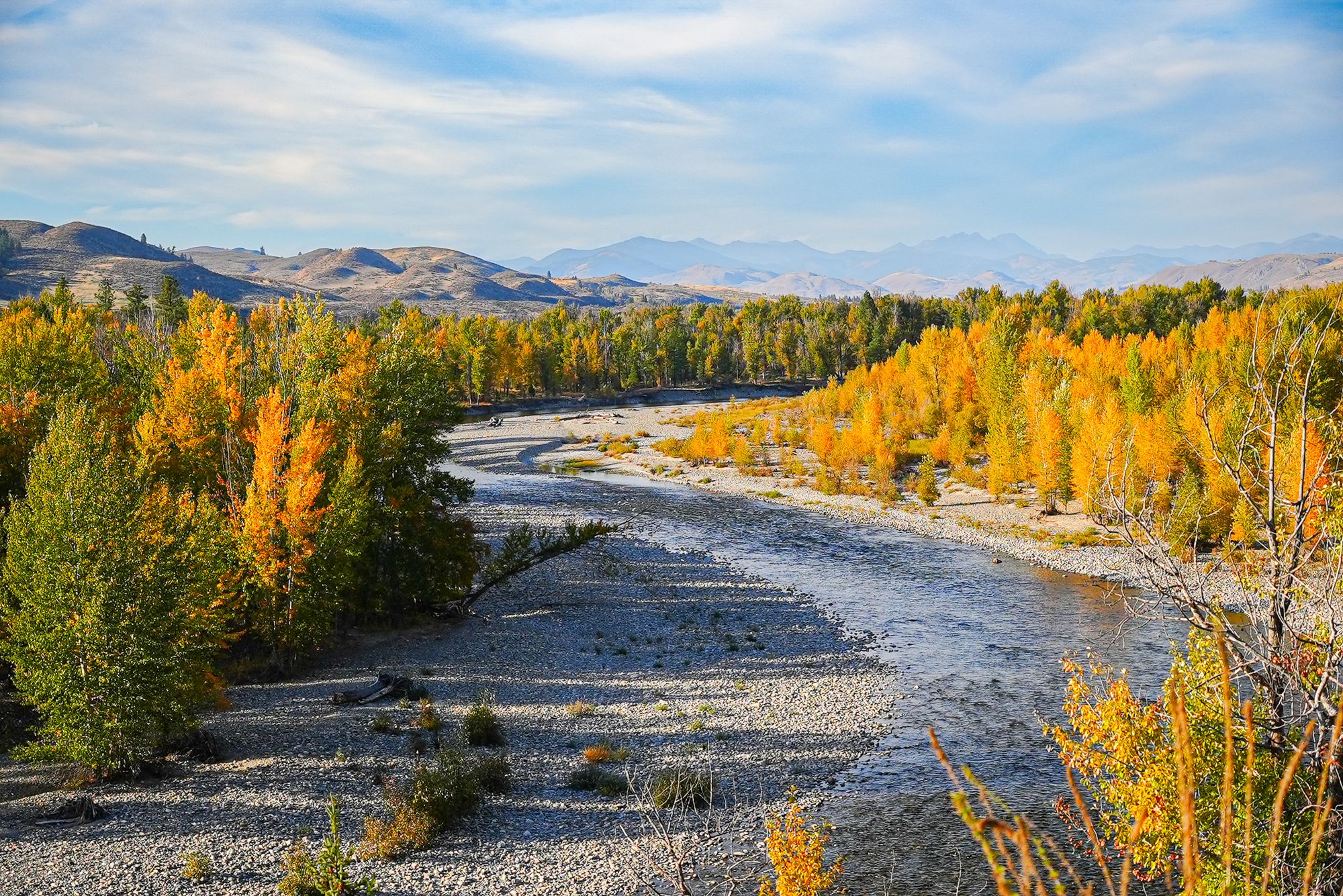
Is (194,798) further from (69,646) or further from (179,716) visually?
(69,646)

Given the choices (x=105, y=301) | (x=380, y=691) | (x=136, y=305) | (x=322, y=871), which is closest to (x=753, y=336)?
(x=136, y=305)

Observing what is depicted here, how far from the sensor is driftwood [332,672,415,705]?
28.4 metres

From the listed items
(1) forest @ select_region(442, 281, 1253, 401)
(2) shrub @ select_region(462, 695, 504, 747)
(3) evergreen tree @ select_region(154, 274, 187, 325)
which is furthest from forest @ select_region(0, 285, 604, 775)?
(1) forest @ select_region(442, 281, 1253, 401)

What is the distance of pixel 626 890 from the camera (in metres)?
18.9

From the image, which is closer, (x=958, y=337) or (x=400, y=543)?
(x=400, y=543)

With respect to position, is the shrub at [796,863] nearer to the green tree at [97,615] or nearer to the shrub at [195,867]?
the shrub at [195,867]

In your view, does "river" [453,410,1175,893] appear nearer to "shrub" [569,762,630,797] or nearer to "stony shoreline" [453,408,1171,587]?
"stony shoreline" [453,408,1171,587]

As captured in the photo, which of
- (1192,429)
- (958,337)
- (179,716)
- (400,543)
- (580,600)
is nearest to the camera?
(179,716)

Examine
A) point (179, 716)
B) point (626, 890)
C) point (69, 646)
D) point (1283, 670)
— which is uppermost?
point (1283, 670)

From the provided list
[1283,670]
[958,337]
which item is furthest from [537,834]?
[958,337]

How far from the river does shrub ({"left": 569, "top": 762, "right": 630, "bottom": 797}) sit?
17.8 ft

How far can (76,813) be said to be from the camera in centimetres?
2061

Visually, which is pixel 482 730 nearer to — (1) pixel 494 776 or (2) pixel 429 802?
(1) pixel 494 776

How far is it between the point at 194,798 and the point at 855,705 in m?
19.3
